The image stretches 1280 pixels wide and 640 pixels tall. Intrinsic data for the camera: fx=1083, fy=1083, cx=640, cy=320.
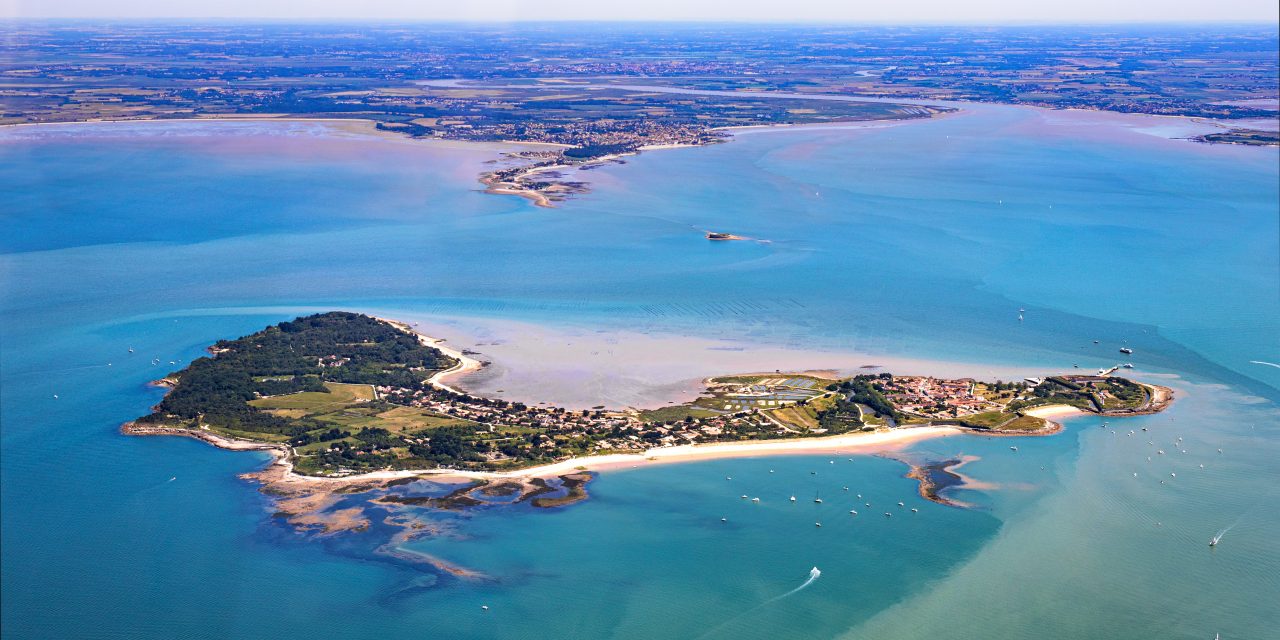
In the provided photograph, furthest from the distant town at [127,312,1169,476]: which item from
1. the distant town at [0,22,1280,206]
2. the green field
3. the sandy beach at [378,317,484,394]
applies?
the distant town at [0,22,1280,206]

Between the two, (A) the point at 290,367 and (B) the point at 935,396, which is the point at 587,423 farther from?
(B) the point at 935,396

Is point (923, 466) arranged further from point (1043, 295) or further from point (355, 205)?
point (355, 205)

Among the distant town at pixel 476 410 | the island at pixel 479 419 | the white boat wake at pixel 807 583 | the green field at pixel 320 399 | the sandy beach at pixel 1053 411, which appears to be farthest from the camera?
the sandy beach at pixel 1053 411

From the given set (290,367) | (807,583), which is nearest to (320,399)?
(290,367)

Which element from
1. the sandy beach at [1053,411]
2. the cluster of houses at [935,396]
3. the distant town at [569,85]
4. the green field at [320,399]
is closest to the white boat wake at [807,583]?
the cluster of houses at [935,396]

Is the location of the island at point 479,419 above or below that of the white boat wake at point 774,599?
above

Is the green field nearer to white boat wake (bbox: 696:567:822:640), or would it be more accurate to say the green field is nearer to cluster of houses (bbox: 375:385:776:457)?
cluster of houses (bbox: 375:385:776:457)

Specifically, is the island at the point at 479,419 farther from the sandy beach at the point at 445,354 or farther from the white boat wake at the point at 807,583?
the white boat wake at the point at 807,583
